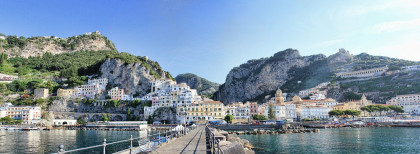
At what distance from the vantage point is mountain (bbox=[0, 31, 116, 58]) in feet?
443

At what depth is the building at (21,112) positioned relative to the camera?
8238cm

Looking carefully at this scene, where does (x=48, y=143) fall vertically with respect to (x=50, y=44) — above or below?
below

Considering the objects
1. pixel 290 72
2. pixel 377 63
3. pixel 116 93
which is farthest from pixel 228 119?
pixel 377 63

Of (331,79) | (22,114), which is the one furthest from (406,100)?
(22,114)

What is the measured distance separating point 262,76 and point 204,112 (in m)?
83.8

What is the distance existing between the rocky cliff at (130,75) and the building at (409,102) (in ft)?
305

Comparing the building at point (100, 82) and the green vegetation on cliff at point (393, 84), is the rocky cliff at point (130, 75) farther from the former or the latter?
the green vegetation on cliff at point (393, 84)

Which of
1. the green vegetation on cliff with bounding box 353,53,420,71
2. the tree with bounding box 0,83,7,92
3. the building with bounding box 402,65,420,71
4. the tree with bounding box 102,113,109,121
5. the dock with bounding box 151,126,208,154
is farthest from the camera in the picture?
the green vegetation on cliff with bounding box 353,53,420,71

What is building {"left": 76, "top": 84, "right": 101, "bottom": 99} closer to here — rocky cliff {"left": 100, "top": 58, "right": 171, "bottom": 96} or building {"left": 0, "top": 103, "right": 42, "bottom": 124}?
rocky cliff {"left": 100, "top": 58, "right": 171, "bottom": 96}

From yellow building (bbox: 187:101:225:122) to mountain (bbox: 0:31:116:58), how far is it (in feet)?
333

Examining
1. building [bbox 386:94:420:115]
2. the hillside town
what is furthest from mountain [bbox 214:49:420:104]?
the hillside town

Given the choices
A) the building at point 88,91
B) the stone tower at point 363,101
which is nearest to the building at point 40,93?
the building at point 88,91

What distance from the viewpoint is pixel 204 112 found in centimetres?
8131

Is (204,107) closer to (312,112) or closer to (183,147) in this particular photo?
(312,112)
